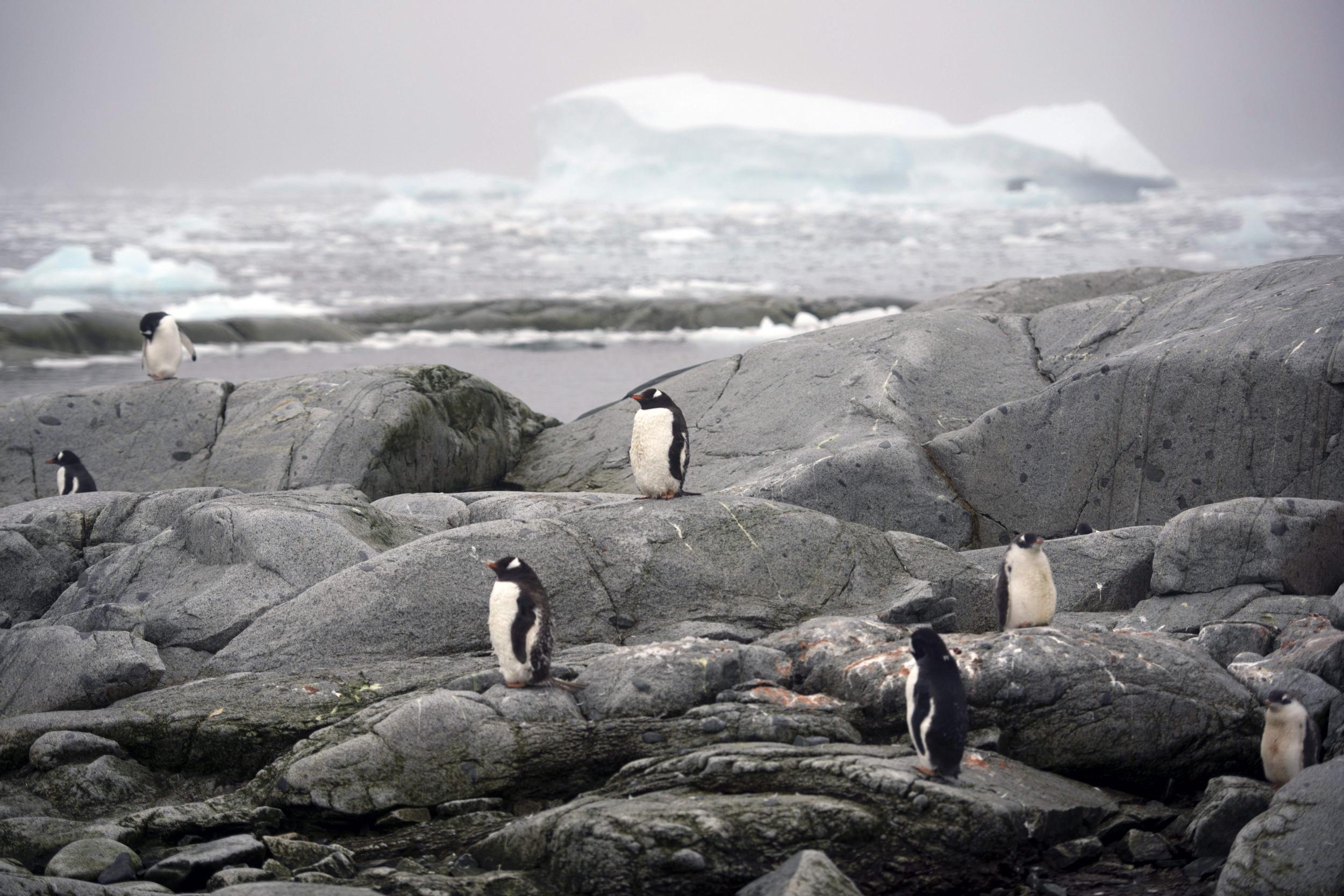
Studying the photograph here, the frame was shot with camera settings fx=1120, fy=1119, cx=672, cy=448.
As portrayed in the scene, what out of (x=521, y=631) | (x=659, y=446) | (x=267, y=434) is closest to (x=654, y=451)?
(x=659, y=446)

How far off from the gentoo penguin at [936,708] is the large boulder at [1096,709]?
1.78ft

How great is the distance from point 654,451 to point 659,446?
0.16 feet

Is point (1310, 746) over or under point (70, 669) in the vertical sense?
under

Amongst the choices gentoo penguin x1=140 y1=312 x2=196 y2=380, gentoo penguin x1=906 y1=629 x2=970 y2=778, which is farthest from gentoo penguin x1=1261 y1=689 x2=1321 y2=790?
gentoo penguin x1=140 y1=312 x2=196 y2=380

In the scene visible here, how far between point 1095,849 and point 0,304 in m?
25.8

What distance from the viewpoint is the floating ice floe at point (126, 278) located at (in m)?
27.1

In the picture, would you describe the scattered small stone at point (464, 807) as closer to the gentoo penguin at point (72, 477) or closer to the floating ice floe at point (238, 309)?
the gentoo penguin at point (72, 477)

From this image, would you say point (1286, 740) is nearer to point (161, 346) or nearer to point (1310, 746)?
point (1310, 746)

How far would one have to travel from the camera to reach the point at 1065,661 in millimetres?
5090

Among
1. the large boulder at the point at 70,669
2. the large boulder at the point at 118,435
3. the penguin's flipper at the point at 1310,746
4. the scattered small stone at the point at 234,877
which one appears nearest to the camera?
the scattered small stone at the point at 234,877

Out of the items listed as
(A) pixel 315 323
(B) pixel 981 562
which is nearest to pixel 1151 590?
(B) pixel 981 562

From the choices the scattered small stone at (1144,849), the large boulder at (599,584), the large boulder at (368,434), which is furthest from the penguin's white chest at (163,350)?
the scattered small stone at (1144,849)

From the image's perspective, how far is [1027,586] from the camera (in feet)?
18.6

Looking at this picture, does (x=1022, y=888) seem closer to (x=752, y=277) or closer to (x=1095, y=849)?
(x=1095, y=849)
